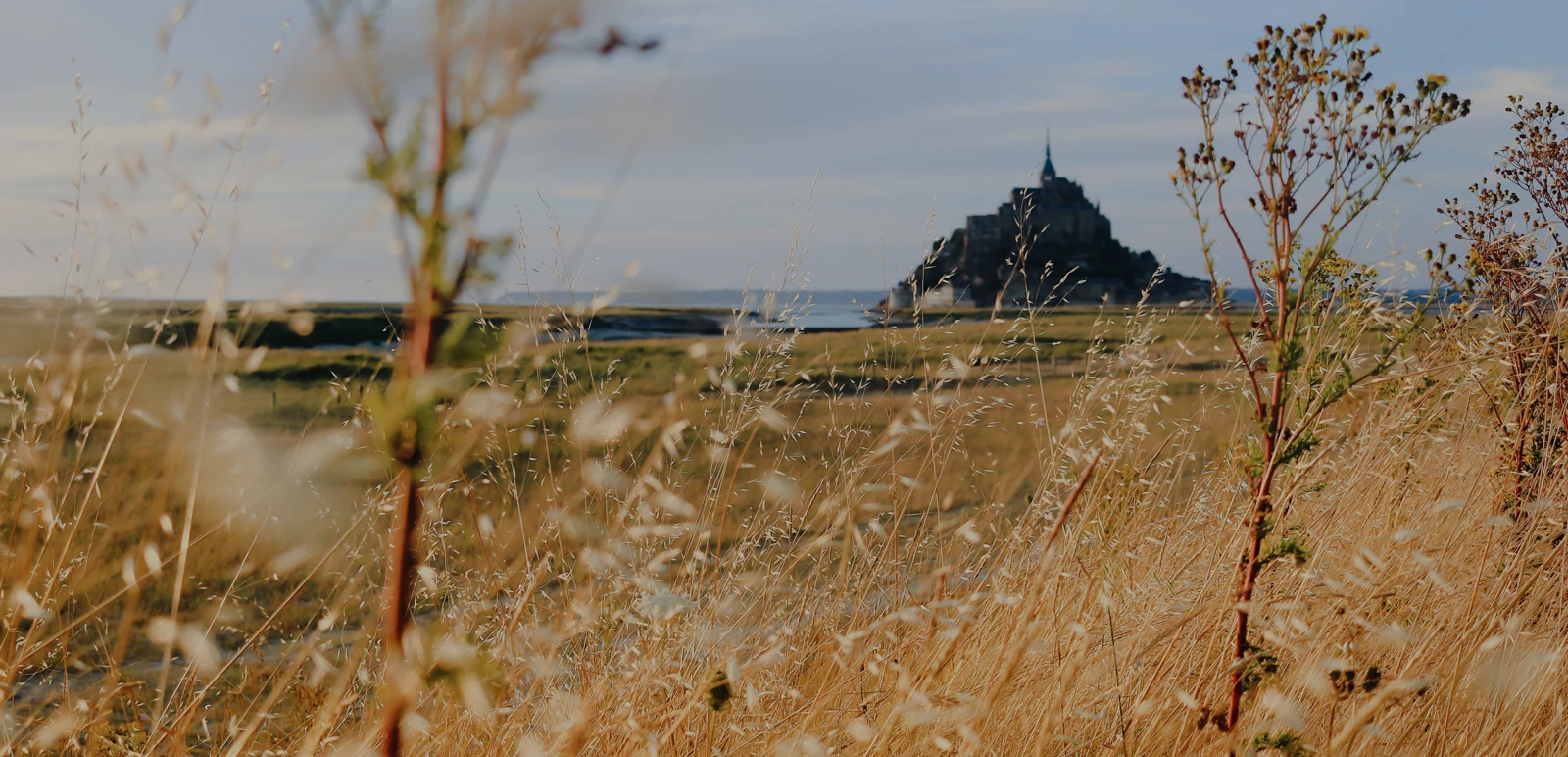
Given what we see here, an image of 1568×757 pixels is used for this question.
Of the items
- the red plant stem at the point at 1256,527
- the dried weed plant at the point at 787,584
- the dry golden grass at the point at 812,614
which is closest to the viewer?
the dried weed plant at the point at 787,584

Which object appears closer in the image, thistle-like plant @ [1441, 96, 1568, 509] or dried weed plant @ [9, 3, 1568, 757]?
dried weed plant @ [9, 3, 1568, 757]

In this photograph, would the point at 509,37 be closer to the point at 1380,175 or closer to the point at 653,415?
the point at 653,415

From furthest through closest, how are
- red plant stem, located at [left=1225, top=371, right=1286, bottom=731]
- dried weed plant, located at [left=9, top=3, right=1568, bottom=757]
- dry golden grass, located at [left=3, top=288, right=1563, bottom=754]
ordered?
red plant stem, located at [left=1225, top=371, right=1286, bottom=731] → dry golden grass, located at [left=3, top=288, right=1563, bottom=754] → dried weed plant, located at [left=9, top=3, right=1568, bottom=757]

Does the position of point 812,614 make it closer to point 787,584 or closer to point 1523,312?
point 787,584

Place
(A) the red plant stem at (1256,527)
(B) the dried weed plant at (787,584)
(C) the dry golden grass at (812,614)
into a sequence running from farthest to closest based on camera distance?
(A) the red plant stem at (1256,527), (C) the dry golden grass at (812,614), (B) the dried weed plant at (787,584)

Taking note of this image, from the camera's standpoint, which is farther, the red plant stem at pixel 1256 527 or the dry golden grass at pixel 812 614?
the red plant stem at pixel 1256 527

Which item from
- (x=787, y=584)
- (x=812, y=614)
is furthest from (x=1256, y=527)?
(x=787, y=584)

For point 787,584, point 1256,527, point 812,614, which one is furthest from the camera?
point 787,584

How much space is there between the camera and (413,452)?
59 cm

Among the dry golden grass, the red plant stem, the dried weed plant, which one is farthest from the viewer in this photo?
the red plant stem

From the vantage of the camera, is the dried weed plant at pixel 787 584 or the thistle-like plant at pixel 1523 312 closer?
the dried weed plant at pixel 787 584

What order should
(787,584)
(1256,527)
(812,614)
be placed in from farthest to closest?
(787,584)
(812,614)
(1256,527)

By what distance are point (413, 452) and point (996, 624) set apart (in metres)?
2.07

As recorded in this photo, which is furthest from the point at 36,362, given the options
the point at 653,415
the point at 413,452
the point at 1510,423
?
the point at 1510,423
